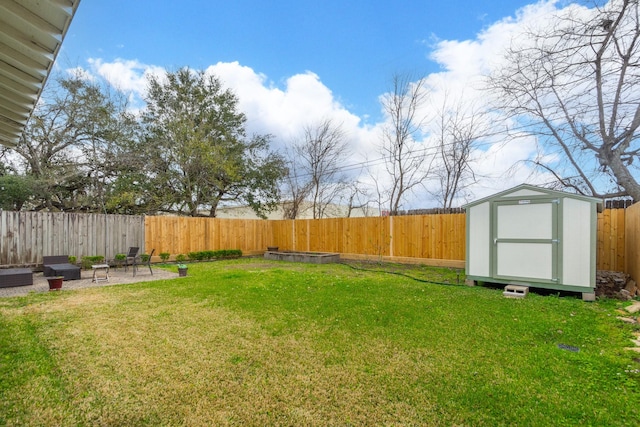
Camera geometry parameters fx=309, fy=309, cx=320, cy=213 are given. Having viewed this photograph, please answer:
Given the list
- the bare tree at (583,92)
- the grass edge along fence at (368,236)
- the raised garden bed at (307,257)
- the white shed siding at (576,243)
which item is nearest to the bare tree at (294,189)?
the grass edge along fence at (368,236)

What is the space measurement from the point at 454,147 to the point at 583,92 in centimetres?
433

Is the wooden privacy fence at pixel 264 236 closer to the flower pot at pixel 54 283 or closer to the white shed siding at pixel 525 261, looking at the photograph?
the white shed siding at pixel 525 261

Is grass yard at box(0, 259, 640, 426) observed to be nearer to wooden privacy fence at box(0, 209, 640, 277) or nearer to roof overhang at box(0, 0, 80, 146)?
roof overhang at box(0, 0, 80, 146)

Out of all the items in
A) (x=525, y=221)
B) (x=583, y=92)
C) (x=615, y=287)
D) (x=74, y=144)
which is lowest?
(x=615, y=287)

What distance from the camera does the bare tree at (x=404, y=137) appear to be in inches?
477

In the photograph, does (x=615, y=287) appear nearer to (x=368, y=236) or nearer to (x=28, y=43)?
(x=368, y=236)

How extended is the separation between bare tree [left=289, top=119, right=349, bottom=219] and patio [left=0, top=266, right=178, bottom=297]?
7901 mm

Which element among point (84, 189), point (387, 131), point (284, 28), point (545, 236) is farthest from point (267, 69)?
point (545, 236)

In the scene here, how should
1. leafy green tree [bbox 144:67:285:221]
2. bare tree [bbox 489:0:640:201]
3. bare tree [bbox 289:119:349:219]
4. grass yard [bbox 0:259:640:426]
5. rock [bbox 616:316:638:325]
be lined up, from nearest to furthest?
grass yard [bbox 0:259:640:426] → rock [bbox 616:316:638:325] → bare tree [bbox 489:0:640:201] → leafy green tree [bbox 144:67:285:221] → bare tree [bbox 289:119:349:219]

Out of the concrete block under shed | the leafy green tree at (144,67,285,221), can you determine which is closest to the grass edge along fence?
the concrete block under shed

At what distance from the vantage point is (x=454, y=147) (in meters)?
11.7

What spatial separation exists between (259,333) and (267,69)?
9.83m

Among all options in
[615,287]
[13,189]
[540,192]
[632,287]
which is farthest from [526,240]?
[13,189]

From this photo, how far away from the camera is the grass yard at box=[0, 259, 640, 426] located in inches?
78.1
